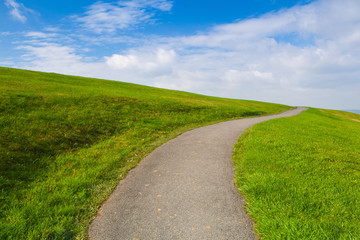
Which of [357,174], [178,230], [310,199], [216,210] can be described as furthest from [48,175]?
[357,174]

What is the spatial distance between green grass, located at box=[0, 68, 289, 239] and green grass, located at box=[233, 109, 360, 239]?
15.0 feet

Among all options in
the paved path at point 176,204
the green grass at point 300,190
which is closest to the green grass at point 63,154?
the paved path at point 176,204

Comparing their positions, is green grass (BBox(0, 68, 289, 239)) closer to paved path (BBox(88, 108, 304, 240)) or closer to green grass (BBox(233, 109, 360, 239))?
paved path (BBox(88, 108, 304, 240))

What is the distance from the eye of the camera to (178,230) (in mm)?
4457

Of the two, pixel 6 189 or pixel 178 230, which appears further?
pixel 6 189

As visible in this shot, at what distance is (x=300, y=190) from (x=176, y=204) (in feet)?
12.9

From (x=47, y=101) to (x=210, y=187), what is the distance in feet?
56.1

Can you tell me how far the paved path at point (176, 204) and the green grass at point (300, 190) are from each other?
508 mm

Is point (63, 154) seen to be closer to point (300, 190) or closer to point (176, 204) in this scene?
point (176, 204)

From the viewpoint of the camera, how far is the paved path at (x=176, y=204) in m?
4.44

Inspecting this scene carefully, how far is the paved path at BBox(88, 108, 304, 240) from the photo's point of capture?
444cm

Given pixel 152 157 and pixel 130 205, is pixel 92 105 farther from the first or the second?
pixel 130 205

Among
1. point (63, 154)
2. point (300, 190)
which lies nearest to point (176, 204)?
point (300, 190)

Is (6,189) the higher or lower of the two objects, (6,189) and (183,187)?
the lower
